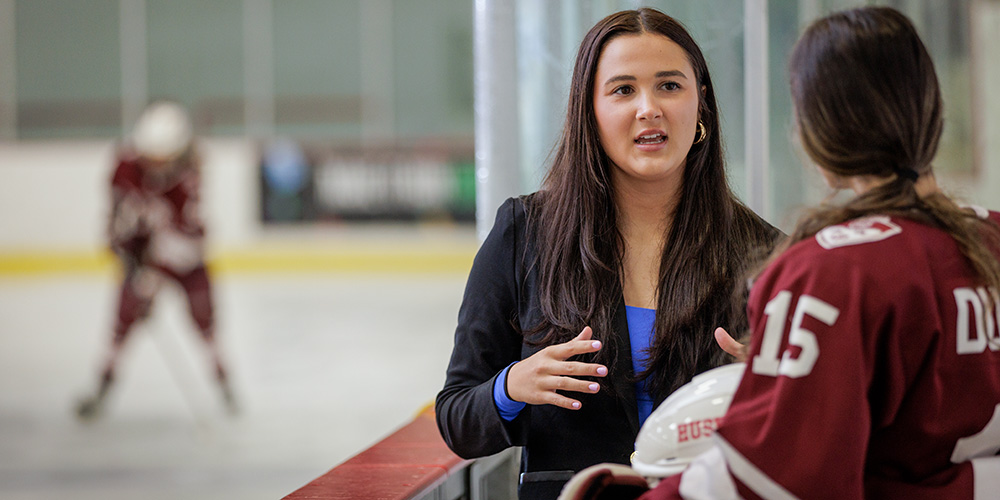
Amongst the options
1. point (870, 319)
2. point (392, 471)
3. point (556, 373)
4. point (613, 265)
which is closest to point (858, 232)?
point (870, 319)

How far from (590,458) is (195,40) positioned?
35.0ft

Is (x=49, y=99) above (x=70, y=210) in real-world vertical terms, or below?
above

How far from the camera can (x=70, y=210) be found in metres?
10.2

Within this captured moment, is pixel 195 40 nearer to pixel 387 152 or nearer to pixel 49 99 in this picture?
pixel 49 99

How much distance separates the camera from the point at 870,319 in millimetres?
832

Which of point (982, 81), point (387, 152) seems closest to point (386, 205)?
point (387, 152)

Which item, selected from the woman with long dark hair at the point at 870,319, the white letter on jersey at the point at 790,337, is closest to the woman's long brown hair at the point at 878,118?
the woman with long dark hair at the point at 870,319

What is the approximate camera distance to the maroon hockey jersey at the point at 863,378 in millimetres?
827

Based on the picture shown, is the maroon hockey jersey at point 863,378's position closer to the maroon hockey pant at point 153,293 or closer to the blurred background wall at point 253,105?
the maroon hockey pant at point 153,293

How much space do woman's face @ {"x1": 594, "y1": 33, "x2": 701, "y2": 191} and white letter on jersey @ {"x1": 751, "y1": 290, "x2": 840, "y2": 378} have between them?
1.73 feet

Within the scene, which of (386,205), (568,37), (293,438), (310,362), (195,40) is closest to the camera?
(568,37)

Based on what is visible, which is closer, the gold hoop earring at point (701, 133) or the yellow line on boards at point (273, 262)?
the gold hoop earring at point (701, 133)

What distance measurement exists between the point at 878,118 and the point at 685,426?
34cm

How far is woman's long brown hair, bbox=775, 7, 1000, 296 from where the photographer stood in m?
0.89
